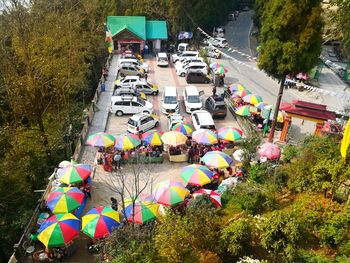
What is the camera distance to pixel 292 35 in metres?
18.0

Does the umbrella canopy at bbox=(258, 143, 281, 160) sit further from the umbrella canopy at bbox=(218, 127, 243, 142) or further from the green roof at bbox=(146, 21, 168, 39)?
the green roof at bbox=(146, 21, 168, 39)

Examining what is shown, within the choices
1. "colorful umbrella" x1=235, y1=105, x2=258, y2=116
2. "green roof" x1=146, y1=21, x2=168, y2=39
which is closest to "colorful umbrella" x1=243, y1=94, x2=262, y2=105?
"colorful umbrella" x1=235, y1=105, x2=258, y2=116

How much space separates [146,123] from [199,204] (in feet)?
33.2

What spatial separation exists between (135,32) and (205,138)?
23884mm

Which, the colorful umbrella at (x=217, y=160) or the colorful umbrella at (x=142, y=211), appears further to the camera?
the colorful umbrella at (x=217, y=160)

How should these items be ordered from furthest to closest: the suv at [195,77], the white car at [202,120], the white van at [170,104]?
the suv at [195,77] → the white van at [170,104] → the white car at [202,120]

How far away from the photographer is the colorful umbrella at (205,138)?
1973cm

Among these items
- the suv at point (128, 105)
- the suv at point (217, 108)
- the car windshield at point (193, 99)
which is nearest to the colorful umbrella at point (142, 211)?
the suv at point (128, 105)

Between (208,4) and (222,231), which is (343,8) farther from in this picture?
(208,4)

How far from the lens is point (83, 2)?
39.0m

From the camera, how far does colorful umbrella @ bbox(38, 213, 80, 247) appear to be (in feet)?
41.4

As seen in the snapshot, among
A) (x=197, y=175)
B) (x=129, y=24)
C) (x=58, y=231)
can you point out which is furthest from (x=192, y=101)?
(x=129, y=24)

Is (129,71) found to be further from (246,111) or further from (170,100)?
(246,111)

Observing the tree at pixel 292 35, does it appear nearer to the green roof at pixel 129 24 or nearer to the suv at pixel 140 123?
the suv at pixel 140 123
